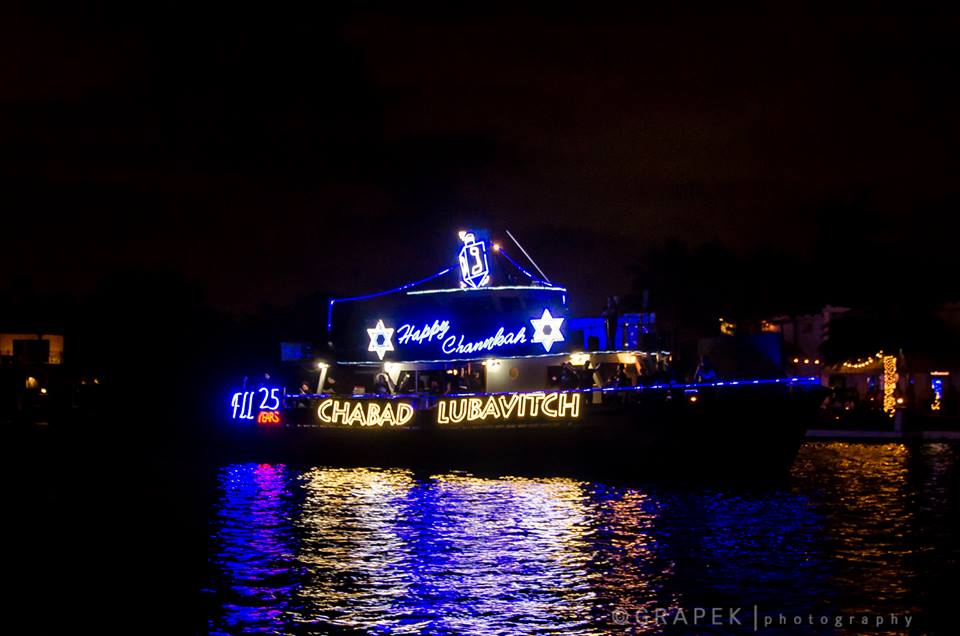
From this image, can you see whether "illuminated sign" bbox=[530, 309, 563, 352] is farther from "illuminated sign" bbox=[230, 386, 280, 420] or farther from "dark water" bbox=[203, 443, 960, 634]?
"illuminated sign" bbox=[230, 386, 280, 420]

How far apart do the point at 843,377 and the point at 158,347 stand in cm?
5441

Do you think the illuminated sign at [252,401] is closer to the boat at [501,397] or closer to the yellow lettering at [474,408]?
the boat at [501,397]

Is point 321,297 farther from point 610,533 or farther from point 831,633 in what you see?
point 831,633

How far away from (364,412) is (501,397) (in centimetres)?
544

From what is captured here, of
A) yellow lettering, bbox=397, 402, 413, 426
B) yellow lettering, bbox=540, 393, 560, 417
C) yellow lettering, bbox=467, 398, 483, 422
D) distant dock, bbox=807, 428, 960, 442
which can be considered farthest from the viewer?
distant dock, bbox=807, 428, 960, 442

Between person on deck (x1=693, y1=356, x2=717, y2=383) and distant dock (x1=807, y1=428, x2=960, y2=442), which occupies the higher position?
person on deck (x1=693, y1=356, x2=717, y2=383)

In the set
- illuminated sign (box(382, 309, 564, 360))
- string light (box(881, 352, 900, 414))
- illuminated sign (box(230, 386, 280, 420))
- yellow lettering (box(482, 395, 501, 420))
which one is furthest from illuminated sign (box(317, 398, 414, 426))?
string light (box(881, 352, 900, 414))

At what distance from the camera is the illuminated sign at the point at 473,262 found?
3516cm

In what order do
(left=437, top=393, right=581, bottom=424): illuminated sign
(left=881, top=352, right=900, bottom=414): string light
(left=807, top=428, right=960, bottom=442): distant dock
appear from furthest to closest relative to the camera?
(left=881, top=352, right=900, bottom=414): string light
(left=807, top=428, right=960, bottom=442): distant dock
(left=437, top=393, right=581, bottom=424): illuminated sign

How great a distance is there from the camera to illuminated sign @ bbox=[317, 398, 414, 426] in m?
34.6

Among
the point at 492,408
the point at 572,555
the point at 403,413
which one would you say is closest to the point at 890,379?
the point at 492,408

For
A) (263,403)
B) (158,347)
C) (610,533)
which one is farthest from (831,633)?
(158,347)

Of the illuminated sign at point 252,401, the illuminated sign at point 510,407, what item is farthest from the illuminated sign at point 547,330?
the illuminated sign at point 252,401

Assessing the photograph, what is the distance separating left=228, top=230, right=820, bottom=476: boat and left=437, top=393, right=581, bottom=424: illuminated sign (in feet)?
0.13
